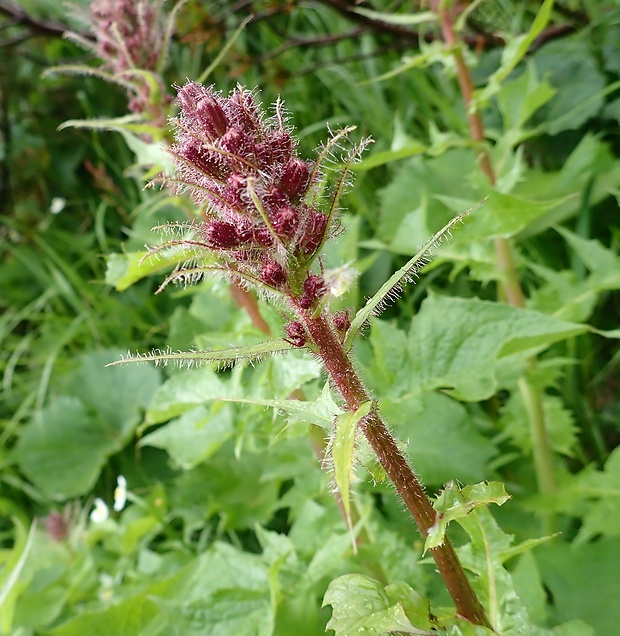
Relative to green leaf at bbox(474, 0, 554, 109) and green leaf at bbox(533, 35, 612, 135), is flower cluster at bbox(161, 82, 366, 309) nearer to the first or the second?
green leaf at bbox(474, 0, 554, 109)

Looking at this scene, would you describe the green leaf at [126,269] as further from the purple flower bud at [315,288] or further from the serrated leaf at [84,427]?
the serrated leaf at [84,427]

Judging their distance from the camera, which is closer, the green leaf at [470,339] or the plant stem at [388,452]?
the plant stem at [388,452]

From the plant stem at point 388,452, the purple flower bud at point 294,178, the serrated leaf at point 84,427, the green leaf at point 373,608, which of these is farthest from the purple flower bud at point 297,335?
the serrated leaf at point 84,427

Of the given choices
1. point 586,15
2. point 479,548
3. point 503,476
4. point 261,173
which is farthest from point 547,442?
point 586,15

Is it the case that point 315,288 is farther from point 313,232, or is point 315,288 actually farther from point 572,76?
point 572,76

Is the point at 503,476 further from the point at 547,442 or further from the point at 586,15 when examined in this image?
the point at 586,15
